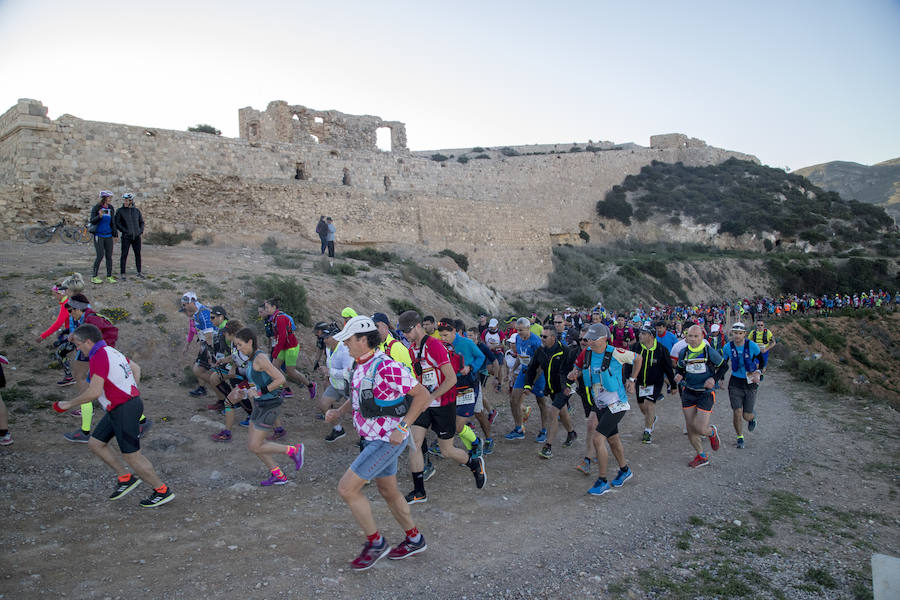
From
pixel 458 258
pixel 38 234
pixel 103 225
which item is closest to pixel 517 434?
pixel 103 225

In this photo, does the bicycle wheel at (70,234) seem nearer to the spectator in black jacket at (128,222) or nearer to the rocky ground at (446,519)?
the spectator in black jacket at (128,222)

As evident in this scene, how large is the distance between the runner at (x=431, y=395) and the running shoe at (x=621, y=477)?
1735mm

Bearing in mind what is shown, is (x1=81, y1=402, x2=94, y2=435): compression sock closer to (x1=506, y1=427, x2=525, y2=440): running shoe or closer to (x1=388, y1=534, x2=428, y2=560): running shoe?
(x1=388, y1=534, x2=428, y2=560): running shoe

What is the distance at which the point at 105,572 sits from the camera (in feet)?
12.4

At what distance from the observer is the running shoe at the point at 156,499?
4.80 m

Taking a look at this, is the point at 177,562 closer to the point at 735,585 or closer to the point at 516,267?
the point at 735,585

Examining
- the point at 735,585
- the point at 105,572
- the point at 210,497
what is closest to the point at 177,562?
the point at 105,572

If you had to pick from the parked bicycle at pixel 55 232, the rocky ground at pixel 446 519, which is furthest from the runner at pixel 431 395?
the parked bicycle at pixel 55 232

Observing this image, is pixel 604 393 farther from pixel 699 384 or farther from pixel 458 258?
pixel 458 258

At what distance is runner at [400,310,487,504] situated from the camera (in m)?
5.18

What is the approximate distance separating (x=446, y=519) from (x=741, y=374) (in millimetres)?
5226

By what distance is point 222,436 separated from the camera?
6.64m

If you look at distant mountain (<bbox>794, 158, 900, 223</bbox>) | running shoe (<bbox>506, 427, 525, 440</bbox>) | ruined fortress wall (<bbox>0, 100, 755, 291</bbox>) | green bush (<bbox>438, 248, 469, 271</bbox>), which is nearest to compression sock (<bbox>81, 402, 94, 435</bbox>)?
running shoe (<bbox>506, 427, 525, 440</bbox>)

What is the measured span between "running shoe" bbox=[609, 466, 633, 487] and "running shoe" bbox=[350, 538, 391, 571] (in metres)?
3.01
